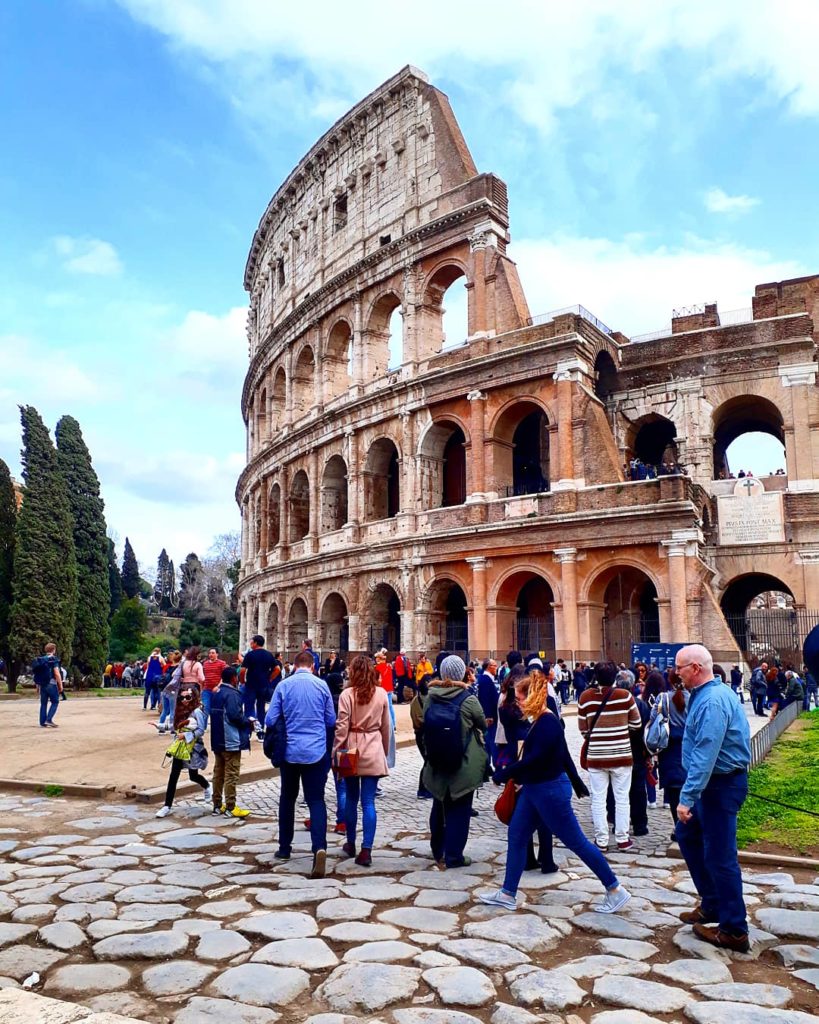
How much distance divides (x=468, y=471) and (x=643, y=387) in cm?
600

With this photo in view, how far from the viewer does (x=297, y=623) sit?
2977 centimetres

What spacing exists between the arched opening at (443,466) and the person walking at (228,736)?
1692cm

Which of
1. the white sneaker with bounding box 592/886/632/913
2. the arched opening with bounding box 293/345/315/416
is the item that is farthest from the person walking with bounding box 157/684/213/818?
the arched opening with bounding box 293/345/315/416

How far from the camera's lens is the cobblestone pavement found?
374cm

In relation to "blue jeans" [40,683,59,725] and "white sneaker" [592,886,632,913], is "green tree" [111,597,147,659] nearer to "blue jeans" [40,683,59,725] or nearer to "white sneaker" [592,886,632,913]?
"blue jeans" [40,683,59,725]

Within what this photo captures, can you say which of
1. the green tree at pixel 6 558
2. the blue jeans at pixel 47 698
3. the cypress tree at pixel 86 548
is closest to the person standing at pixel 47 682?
the blue jeans at pixel 47 698

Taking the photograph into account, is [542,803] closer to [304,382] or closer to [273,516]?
[304,382]

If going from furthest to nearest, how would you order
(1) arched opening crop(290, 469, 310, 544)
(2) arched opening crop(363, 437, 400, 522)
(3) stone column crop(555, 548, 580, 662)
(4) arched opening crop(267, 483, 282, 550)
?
(4) arched opening crop(267, 483, 282, 550)
(1) arched opening crop(290, 469, 310, 544)
(2) arched opening crop(363, 437, 400, 522)
(3) stone column crop(555, 548, 580, 662)

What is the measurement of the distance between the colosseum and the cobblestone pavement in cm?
1475

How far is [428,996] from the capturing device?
12.5 feet

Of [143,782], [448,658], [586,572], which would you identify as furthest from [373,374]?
[448,658]

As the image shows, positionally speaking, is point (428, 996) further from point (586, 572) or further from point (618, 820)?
point (586, 572)

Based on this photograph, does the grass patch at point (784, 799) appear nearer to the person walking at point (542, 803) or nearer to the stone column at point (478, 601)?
the person walking at point (542, 803)

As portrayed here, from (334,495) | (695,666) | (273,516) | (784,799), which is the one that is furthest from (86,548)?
(695,666)
